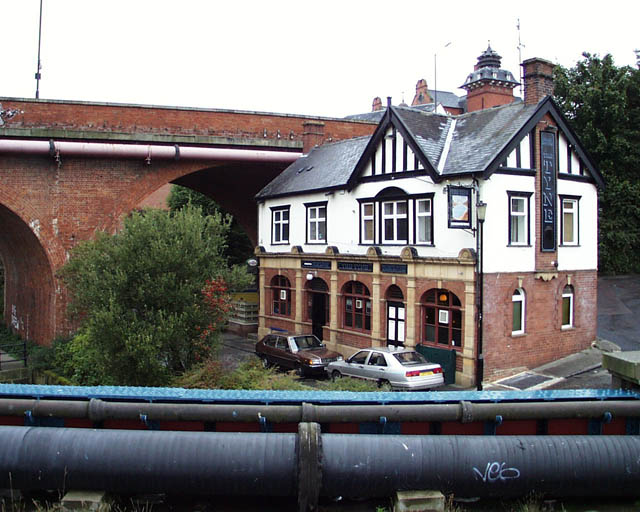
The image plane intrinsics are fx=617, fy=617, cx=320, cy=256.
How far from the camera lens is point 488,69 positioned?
46.0 meters

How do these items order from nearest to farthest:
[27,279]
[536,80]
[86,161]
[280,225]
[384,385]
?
[384,385]
[536,80]
[86,161]
[280,225]
[27,279]

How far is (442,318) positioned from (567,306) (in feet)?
16.5

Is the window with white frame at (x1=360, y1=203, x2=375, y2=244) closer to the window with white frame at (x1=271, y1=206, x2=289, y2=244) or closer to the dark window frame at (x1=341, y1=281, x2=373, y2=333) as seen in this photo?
the dark window frame at (x1=341, y1=281, x2=373, y2=333)

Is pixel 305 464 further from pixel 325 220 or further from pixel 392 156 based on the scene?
pixel 325 220

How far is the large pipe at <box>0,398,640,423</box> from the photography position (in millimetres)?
8547

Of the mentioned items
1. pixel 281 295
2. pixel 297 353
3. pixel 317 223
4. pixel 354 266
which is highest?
pixel 317 223

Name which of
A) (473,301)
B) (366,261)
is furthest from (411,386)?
(366,261)

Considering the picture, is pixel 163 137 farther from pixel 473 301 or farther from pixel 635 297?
pixel 635 297

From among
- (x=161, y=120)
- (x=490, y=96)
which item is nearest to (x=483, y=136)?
(x=161, y=120)

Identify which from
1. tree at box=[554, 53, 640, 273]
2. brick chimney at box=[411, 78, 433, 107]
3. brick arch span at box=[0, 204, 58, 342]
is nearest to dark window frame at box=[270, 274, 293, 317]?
brick arch span at box=[0, 204, 58, 342]

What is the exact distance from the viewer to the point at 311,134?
3106 cm

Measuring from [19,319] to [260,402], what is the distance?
27245 mm

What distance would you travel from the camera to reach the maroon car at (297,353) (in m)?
20.6

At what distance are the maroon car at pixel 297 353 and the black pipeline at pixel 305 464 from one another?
A: 41.0 feet
